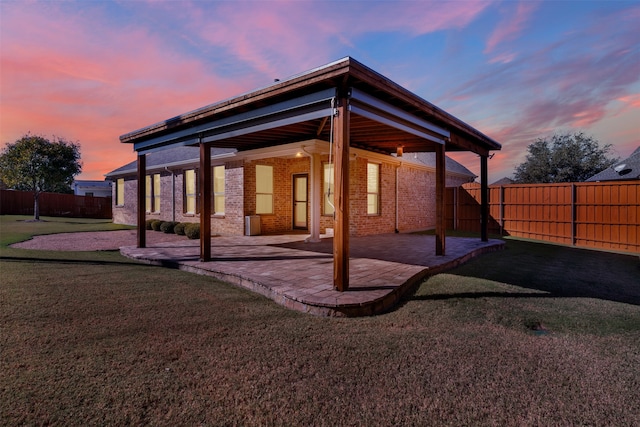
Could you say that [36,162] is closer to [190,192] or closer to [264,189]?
[190,192]

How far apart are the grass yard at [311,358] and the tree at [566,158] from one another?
28.1 meters

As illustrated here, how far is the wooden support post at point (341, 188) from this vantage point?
420 cm

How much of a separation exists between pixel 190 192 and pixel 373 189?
763 cm

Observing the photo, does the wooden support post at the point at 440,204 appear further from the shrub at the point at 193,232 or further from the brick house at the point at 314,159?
the shrub at the point at 193,232

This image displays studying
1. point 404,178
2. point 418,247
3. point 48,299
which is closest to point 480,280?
point 418,247

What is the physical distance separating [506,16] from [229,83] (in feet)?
29.6

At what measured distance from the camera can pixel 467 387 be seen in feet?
7.44

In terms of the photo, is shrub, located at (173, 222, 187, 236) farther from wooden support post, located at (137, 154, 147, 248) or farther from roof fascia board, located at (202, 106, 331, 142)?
roof fascia board, located at (202, 106, 331, 142)

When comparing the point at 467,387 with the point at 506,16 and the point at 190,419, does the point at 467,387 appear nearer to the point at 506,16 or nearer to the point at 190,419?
the point at 190,419

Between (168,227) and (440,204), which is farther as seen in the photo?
(168,227)

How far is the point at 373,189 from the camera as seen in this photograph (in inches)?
450

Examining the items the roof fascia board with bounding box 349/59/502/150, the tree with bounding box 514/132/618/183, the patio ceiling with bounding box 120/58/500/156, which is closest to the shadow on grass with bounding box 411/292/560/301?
the patio ceiling with bounding box 120/58/500/156

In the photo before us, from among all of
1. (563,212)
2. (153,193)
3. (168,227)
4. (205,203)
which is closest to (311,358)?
(205,203)

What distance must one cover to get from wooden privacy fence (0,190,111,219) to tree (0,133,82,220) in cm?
365
